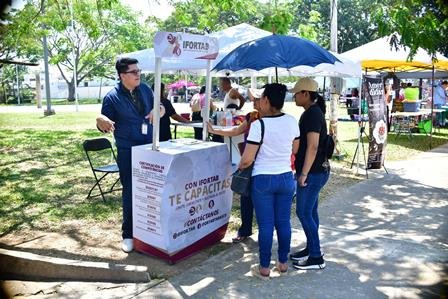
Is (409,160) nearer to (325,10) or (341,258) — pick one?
(341,258)

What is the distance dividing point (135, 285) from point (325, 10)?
139 ft

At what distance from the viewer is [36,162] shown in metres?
9.77

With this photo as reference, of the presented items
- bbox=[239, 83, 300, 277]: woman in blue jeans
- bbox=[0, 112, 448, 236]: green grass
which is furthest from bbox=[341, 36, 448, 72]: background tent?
bbox=[239, 83, 300, 277]: woman in blue jeans

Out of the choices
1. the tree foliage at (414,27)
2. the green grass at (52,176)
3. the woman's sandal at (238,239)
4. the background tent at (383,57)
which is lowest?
the woman's sandal at (238,239)

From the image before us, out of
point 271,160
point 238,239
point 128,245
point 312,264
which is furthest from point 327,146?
point 128,245

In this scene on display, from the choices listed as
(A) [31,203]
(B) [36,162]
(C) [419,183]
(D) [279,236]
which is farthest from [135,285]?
(B) [36,162]

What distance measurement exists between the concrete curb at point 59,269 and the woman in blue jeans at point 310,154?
59.9 inches

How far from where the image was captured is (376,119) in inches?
329

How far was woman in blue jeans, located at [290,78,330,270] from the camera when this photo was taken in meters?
3.89

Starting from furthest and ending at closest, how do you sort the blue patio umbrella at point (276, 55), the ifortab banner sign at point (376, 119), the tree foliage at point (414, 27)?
the ifortab banner sign at point (376, 119), the tree foliage at point (414, 27), the blue patio umbrella at point (276, 55)

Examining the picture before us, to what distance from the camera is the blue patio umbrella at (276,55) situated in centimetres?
491

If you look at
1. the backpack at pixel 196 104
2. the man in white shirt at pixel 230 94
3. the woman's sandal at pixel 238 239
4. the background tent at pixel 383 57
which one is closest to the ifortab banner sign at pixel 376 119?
the man in white shirt at pixel 230 94

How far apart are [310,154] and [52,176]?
19.3 ft

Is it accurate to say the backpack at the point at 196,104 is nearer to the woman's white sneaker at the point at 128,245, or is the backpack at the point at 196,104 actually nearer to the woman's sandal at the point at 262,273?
the woman's white sneaker at the point at 128,245
